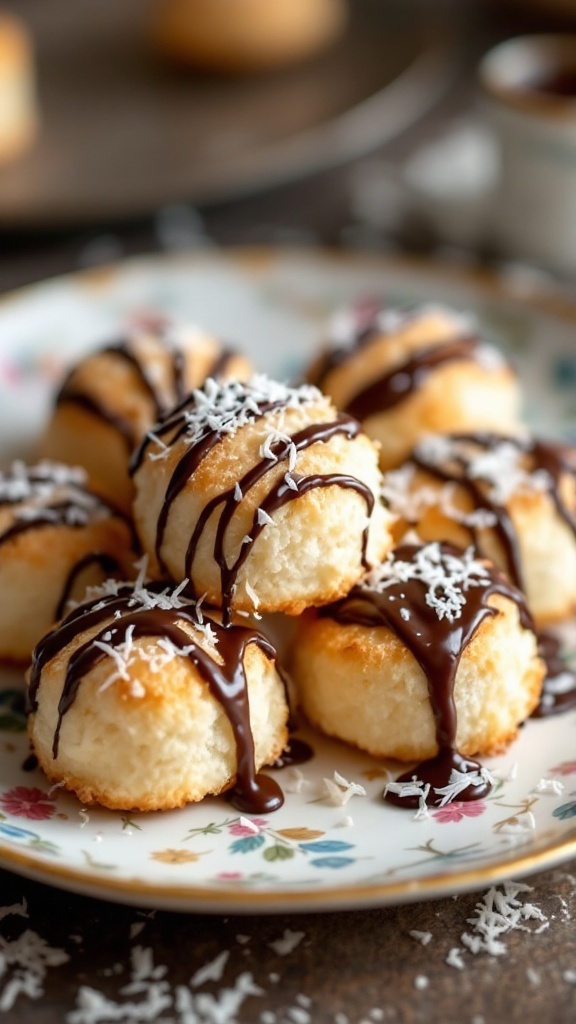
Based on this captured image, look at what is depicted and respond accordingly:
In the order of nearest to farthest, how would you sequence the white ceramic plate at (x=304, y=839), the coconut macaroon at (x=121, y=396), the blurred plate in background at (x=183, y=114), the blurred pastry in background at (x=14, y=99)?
the white ceramic plate at (x=304, y=839), the coconut macaroon at (x=121, y=396), the blurred plate in background at (x=183, y=114), the blurred pastry in background at (x=14, y=99)

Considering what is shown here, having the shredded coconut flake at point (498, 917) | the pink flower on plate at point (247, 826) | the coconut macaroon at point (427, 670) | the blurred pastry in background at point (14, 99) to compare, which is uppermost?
the blurred pastry in background at point (14, 99)

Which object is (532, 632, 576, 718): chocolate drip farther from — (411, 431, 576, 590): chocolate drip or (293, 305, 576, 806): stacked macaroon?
(411, 431, 576, 590): chocolate drip

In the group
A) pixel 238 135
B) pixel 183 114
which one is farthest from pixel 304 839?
pixel 183 114

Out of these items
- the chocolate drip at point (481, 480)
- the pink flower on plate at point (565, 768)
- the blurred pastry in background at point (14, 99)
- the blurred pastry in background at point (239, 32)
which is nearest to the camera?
the pink flower on plate at point (565, 768)

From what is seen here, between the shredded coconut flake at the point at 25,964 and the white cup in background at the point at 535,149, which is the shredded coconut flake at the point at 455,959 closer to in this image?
the shredded coconut flake at the point at 25,964

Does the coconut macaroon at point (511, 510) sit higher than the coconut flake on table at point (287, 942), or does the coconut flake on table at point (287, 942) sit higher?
the coconut macaroon at point (511, 510)

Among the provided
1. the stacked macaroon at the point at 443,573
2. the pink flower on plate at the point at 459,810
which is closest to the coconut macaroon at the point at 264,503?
the stacked macaroon at the point at 443,573

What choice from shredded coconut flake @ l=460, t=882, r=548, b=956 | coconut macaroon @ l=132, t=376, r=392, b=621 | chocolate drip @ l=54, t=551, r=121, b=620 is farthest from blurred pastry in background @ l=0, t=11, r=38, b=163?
shredded coconut flake @ l=460, t=882, r=548, b=956
